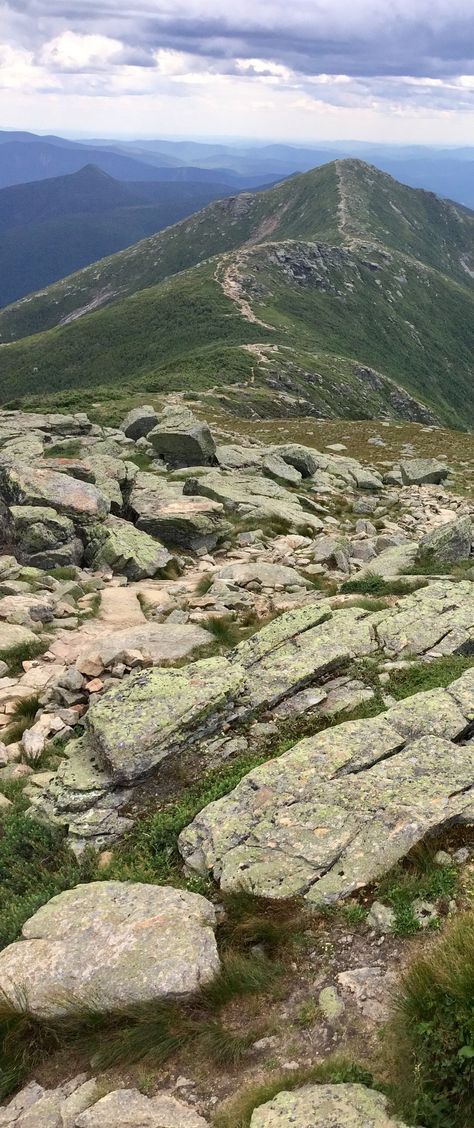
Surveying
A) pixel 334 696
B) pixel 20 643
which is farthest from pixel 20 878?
pixel 20 643

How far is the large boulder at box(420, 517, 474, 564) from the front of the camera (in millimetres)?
17438

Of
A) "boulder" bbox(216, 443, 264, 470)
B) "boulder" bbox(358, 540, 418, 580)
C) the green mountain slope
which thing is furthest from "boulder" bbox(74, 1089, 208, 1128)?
the green mountain slope

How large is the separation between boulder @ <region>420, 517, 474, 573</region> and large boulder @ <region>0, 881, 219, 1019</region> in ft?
43.3

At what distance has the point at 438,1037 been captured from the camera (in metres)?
4.11

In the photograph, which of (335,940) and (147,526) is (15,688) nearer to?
(335,940)

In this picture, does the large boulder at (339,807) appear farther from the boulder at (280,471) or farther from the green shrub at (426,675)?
the boulder at (280,471)

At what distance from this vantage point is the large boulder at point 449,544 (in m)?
17.4

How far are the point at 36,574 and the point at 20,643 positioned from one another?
4.70 meters

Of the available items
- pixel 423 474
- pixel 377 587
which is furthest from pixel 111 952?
pixel 423 474

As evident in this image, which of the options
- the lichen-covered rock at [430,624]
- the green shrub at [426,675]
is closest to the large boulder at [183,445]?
the lichen-covered rock at [430,624]

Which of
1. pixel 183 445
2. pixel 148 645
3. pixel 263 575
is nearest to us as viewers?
pixel 148 645

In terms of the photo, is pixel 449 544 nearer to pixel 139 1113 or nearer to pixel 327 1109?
pixel 327 1109

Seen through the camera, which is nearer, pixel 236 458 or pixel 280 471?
pixel 280 471

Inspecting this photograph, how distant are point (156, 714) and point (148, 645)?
11.9ft
